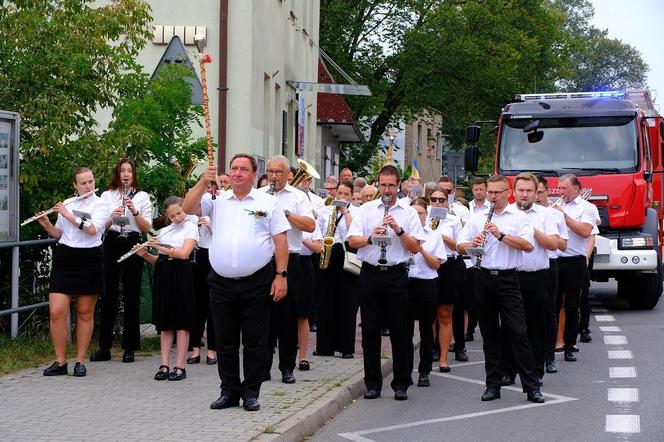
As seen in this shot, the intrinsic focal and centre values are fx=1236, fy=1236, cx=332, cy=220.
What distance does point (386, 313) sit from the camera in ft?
34.5

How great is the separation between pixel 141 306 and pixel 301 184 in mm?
2956

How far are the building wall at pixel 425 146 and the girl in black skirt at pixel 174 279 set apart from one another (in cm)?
5073

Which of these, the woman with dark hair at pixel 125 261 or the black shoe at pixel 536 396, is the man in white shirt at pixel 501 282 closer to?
the black shoe at pixel 536 396

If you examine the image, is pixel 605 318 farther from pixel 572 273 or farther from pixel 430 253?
pixel 430 253

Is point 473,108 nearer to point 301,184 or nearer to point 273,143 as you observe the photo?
point 273,143

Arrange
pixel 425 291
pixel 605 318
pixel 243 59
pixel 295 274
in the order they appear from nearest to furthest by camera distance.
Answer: pixel 295 274 < pixel 425 291 < pixel 605 318 < pixel 243 59

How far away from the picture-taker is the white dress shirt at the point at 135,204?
11.7 m

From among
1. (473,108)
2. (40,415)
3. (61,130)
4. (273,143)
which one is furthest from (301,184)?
(473,108)

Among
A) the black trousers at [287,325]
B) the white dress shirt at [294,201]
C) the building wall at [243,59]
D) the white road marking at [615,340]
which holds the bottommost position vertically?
the white road marking at [615,340]

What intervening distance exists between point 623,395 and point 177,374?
3.90 meters

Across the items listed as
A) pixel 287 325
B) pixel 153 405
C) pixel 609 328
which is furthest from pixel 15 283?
pixel 609 328

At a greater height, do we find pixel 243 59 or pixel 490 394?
pixel 243 59

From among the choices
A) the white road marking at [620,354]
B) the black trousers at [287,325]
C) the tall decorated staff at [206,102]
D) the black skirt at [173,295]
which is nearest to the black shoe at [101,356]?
the black skirt at [173,295]

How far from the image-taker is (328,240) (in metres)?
11.9
